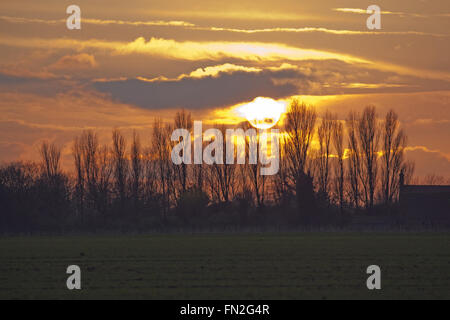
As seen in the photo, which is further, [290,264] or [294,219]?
[294,219]

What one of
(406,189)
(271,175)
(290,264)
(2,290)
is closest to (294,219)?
(271,175)

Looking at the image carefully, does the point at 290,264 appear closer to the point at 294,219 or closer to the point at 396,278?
the point at 396,278

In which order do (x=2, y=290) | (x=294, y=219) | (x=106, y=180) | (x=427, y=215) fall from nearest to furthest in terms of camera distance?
1. (x=2, y=290)
2. (x=294, y=219)
3. (x=427, y=215)
4. (x=106, y=180)

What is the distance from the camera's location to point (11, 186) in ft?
308

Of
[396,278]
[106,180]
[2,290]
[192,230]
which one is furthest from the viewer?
[106,180]

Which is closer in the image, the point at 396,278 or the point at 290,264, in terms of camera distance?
the point at 396,278

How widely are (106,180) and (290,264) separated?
7311cm

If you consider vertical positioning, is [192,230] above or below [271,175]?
below
